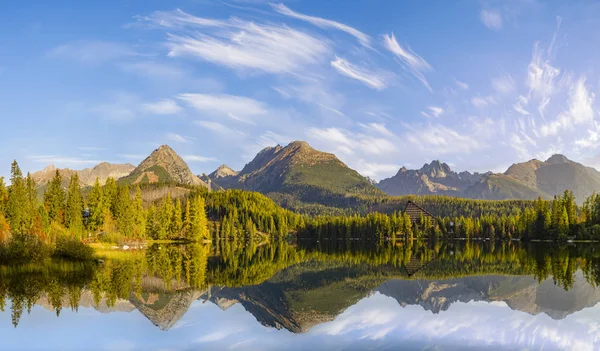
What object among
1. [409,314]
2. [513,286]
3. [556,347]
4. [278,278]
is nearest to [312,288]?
[278,278]

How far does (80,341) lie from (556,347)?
22.8m

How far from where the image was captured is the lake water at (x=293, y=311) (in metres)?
22.4

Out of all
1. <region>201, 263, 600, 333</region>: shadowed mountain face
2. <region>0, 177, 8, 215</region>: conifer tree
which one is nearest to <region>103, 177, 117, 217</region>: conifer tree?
<region>0, 177, 8, 215</region>: conifer tree

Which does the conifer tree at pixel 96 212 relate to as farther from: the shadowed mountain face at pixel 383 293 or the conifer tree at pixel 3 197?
the shadowed mountain face at pixel 383 293

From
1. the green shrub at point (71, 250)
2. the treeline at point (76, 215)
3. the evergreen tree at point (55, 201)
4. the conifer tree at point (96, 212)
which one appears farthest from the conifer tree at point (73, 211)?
the green shrub at point (71, 250)

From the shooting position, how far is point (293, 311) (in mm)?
30641

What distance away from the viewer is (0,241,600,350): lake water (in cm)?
2239

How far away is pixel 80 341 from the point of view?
74.0 ft

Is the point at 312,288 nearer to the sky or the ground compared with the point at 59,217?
nearer to the ground

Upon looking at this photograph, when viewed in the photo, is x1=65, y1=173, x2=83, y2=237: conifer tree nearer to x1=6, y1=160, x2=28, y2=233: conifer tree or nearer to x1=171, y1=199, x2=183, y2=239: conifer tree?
x1=6, y1=160, x2=28, y2=233: conifer tree

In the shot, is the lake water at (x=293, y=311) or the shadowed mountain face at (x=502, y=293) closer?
the lake water at (x=293, y=311)

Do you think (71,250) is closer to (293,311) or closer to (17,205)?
(17,205)

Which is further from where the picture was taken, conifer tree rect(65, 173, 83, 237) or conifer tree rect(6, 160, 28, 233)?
conifer tree rect(65, 173, 83, 237)

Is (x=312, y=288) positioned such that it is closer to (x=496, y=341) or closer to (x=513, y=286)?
(x=513, y=286)
